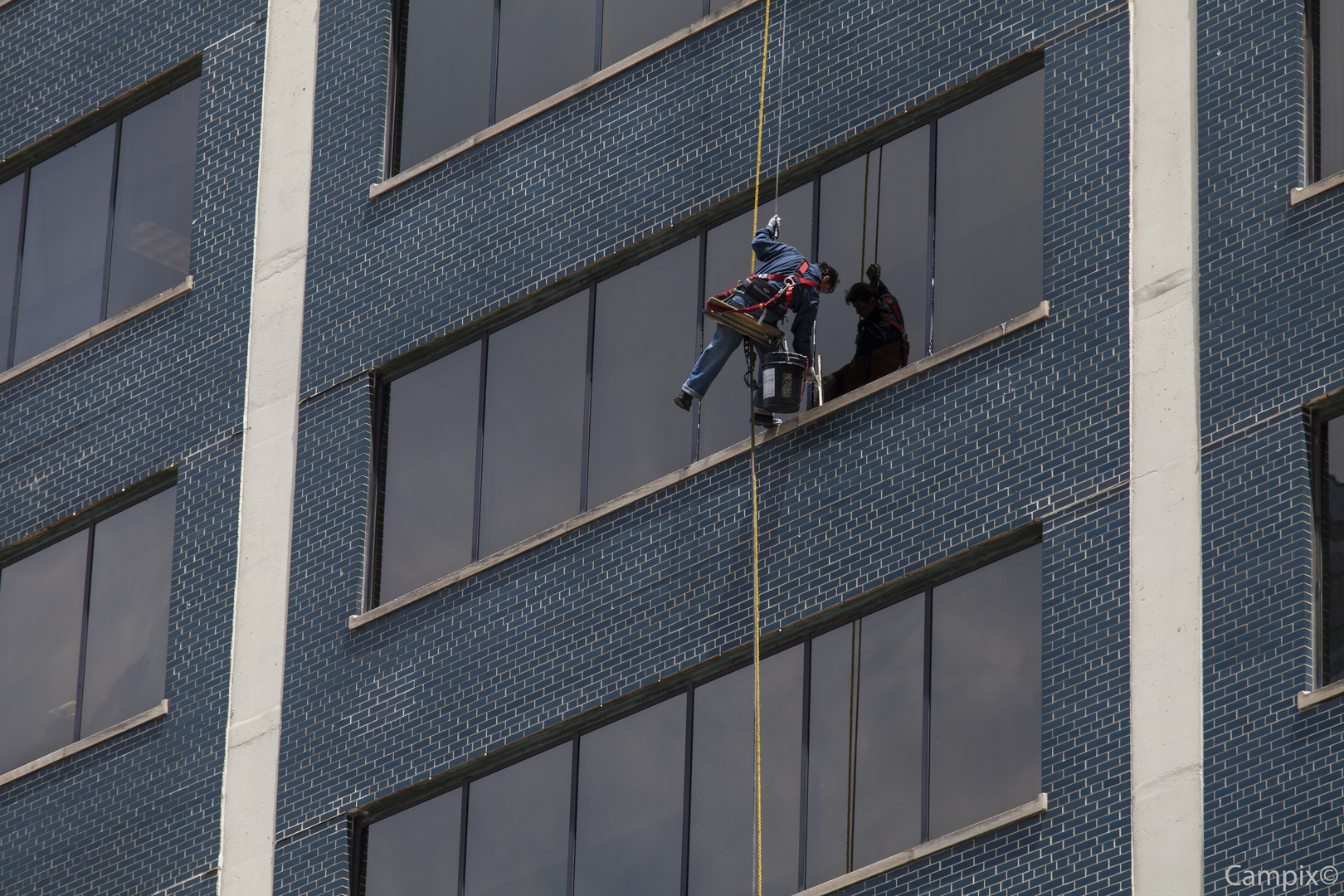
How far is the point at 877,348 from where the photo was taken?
77.0 ft

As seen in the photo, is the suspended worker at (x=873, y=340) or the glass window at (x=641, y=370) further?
the glass window at (x=641, y=370)

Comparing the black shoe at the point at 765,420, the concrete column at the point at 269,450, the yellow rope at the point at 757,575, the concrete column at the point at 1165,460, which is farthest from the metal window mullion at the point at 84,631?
the concrete column at the point at 1165,460

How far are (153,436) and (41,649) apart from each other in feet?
8.54

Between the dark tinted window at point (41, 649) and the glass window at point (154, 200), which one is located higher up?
the glass window at point (154, 200)

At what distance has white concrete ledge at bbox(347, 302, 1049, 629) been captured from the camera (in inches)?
884

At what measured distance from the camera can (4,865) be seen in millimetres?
26781

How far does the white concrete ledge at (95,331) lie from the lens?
28.2m

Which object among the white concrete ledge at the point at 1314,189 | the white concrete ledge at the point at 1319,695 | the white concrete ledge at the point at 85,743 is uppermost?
the white concrete ledge at the point at 1314,189

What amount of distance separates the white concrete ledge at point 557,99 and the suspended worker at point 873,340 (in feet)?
10.6

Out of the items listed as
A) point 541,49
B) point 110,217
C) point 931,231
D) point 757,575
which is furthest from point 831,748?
point 110,217

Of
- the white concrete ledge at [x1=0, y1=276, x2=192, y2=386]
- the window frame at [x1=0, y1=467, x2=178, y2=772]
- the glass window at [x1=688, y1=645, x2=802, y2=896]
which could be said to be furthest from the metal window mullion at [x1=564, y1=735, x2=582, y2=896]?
the white concrete ledge at [x1=0, y1=276, x2=192, y2=386]

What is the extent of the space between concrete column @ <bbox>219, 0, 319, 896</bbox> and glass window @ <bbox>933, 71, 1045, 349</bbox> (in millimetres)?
7224

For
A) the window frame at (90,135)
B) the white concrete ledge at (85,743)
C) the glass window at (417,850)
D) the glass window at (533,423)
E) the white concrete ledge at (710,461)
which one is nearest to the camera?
the white concrete ledge at (710,461)

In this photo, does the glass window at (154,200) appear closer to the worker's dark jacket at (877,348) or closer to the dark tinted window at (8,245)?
the dark tinted window at (8,245)
